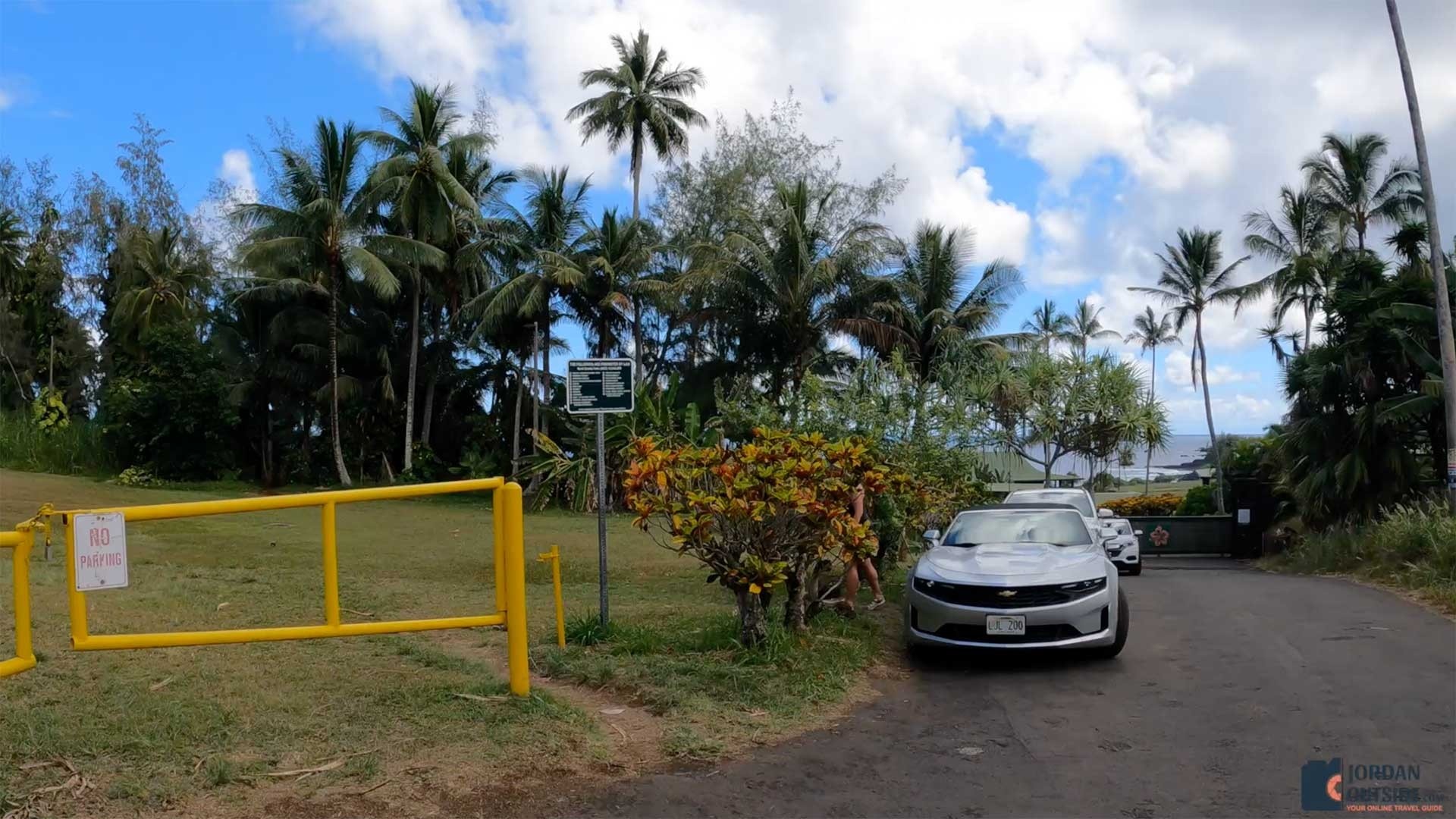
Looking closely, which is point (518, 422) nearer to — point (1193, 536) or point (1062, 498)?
point (1193, 536)

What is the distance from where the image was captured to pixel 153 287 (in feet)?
126

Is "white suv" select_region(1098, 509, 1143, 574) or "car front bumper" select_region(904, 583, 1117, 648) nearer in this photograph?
"car front bumper" select_region(904, 583, 1117, 648)

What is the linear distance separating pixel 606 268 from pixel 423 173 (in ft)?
20.3

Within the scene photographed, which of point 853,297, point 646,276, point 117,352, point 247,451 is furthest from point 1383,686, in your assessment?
point 117,352

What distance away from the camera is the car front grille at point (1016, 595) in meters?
7.91

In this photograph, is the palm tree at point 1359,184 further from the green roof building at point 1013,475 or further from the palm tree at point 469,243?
the palm tree at point 469,243

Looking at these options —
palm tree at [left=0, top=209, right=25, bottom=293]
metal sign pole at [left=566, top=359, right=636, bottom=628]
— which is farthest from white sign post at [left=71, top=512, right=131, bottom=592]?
palm tree at [left=0, top=209, right=25, bottom=293]

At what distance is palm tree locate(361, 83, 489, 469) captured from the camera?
3256 cm

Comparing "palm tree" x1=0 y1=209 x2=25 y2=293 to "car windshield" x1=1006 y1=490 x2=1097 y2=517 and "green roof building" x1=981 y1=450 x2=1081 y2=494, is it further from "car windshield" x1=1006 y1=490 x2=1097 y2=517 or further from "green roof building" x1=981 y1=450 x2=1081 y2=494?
"car windshield" x1=1006 y1=490 x2=1097 y2=517

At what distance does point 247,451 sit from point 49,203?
1532 cm

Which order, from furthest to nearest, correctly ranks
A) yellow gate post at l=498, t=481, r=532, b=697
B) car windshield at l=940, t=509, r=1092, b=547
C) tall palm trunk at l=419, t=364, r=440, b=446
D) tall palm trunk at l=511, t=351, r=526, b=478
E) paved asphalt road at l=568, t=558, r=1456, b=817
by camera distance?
tall palm trunk at l=419, t=364, r=440, b=446 → tall palm trunk at l=511, t=351, r=526, b=478 → car windshield at l=940, t=509, r=1092, b=547 → yellow gate post at l=498, t=481, r=532, b=697 → paved asphalt road at l=568, t=558, r=1456, b=817

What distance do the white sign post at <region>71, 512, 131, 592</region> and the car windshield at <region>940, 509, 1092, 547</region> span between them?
6569mm

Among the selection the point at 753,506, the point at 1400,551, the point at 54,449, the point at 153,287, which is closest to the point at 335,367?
the point at 153,287

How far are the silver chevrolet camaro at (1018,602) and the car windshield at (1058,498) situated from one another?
24.7 ft
